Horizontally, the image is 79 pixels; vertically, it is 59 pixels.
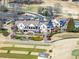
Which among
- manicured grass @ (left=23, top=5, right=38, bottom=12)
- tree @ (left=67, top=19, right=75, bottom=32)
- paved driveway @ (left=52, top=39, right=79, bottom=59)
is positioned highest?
manicured grass @ (left=23, top=5, right=38, bottom=12)

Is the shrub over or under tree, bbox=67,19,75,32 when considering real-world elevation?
under

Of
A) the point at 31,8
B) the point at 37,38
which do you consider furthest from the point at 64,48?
the point at 31,8

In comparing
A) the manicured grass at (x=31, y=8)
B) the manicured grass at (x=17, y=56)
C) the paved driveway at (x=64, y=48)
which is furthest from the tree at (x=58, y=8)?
the manicured grass at (x=17, y=56)

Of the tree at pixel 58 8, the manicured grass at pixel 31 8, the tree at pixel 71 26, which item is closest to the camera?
the tree at pixel 71 26

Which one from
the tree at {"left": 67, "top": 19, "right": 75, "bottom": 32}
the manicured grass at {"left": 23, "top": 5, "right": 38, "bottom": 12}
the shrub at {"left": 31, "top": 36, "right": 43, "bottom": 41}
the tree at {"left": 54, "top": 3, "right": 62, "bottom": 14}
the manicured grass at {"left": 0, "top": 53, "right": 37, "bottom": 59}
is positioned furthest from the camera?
the manicured grass at {"left": 23, "top": 5, "right": 38, "bottom": 12}

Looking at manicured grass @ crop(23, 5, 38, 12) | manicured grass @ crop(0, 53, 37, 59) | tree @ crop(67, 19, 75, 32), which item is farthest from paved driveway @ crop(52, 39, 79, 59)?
Result: manicured grass @ crop(23, 5, 38, 12)

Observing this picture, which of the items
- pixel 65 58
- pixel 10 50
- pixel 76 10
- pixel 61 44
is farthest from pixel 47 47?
pixel 76 10

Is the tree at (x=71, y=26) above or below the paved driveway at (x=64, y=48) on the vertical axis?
above

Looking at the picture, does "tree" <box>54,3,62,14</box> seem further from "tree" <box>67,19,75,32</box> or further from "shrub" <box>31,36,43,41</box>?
"shrub" <box>31,36,43,41</box>

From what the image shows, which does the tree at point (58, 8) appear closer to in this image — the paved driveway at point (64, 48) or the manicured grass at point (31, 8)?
the manicured grass at point (31, 8)

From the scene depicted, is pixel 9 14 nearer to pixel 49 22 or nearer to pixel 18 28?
pixel 18 28
